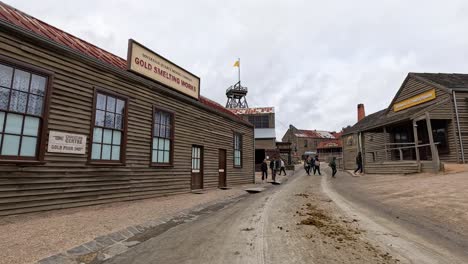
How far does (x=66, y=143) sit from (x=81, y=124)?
0.72 m

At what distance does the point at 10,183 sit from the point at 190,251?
15.7 ft

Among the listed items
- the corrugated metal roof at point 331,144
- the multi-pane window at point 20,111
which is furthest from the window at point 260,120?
the multi-pane window at point 20,111

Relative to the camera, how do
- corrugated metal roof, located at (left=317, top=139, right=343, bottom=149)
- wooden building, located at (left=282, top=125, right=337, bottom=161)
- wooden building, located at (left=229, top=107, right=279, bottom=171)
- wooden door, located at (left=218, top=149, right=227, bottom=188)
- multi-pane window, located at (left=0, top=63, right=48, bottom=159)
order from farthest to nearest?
wooden building, located at (left=282, top=125, right=337, bottom=161), corrugated metal roof, located at (left=317, top=139, right=343, bottom=149), wooden building, located at (left=229, top=107, right=279, bottom=171), wooden door, located at (left=218, top=149, right=227, bottom=188), multi-pane window, located at (left=0, top=63, right=48, bottom=159)

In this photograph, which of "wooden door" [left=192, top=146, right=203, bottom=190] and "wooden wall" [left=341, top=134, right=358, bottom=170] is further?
"wooden wall" [left=341, top=134, right=358, bottom=170]

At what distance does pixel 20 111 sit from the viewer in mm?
6164

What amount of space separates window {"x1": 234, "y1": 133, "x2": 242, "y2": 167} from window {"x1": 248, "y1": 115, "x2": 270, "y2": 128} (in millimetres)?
24348

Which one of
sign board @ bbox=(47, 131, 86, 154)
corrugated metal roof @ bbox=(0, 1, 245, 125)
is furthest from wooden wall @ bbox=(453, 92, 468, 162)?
sign board @ bbox=(47, 131, 86, 154)

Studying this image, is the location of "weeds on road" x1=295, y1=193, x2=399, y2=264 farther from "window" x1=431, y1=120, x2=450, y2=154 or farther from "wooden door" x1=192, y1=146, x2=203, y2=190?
"window" x1=431, y1=120, x2=450, y2=154

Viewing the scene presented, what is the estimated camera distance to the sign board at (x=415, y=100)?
1809cm

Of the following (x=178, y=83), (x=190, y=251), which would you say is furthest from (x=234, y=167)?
(x=190, y=251)

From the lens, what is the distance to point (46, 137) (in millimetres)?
6598

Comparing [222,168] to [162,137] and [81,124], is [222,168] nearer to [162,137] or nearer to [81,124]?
[162,137]

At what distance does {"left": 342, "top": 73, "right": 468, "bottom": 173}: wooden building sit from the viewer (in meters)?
15.2

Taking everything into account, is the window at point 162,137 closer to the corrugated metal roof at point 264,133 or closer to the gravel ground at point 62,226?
the gravel ground at point 62,226
